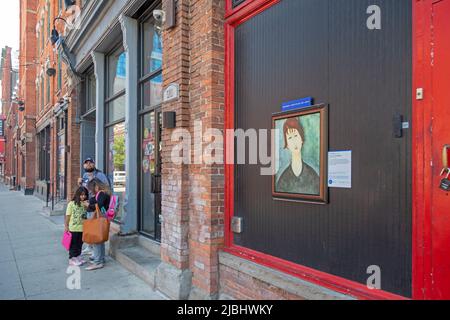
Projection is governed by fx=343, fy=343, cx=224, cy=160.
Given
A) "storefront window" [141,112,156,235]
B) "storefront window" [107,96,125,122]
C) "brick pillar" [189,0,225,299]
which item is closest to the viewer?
"brick pillar" [189,0,225,299]

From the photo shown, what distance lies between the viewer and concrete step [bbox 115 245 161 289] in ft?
16.3

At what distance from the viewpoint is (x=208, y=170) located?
4145 millimetres

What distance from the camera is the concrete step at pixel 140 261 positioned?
4.96 meters

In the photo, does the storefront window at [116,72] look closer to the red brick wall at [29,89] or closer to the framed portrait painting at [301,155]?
the framed portrait painting at [301,155]

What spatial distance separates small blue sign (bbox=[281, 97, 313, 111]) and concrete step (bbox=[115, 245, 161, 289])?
9.80ft

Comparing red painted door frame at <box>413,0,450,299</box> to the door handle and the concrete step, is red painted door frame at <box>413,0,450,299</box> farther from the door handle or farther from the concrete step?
the concrete step

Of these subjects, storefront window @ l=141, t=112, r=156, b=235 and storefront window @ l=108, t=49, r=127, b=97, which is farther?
storefront window @ l=108, t=49, r=127, b=97

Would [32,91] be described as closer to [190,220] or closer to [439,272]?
[190,220]

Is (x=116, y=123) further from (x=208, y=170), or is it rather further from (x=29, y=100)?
(x=29, y=100)

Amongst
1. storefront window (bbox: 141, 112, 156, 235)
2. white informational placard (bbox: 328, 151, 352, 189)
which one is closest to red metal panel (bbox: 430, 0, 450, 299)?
white informational placard (bbox: 328, 151, 352, 189)

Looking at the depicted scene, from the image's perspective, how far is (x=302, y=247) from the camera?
3270 mm

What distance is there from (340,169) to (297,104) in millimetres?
802

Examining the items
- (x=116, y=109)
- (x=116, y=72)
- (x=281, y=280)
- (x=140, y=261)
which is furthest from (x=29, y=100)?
(x=281, y=280)

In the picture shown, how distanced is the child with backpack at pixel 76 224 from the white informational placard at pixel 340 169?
4426 mm
